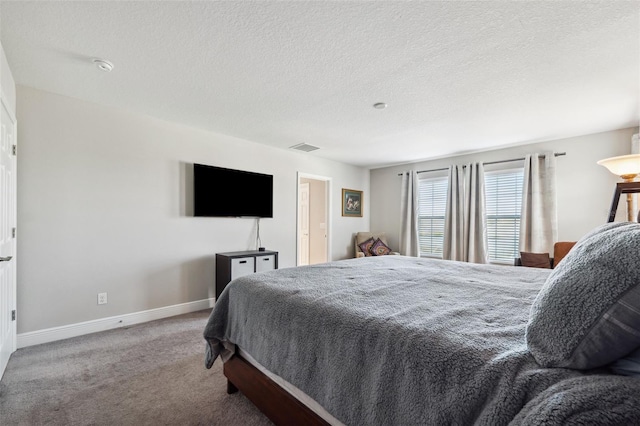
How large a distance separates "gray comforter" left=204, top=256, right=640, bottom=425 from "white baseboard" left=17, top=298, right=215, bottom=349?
1855 millimetres

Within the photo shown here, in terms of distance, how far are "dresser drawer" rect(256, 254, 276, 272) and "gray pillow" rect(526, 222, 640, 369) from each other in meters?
3.41

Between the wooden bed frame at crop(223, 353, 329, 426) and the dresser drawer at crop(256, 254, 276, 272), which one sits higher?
the dresser drawer at crop(256, 254, 276, 272)

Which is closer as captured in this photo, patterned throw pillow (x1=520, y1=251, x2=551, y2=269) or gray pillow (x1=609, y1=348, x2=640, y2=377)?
gray pillow (x1=609, y1=348, x2=640, y2=377)

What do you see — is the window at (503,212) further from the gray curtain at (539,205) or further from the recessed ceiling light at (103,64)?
the recessed ceiling light at (103,64)

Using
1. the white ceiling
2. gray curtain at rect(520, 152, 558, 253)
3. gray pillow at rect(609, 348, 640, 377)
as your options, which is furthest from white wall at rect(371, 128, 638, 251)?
gray pillow at rect(609, 348, 640, 377)

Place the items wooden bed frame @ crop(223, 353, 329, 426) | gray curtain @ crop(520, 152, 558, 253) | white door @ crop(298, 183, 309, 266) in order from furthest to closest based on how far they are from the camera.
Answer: white door @ crop(298, 183, 309, 266) → gray curtain @ crop(520, 152, 558, 253) → wooden bed frame @ crop(223, 353, 329, 426)

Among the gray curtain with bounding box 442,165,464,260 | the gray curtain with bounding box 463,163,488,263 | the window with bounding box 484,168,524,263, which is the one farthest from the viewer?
the gray curtain with bounding box 442,165,464,260

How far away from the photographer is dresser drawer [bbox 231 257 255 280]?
3.62 m

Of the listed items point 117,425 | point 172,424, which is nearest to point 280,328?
point 172,424

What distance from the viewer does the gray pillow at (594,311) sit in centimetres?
69

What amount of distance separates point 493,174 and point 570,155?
0.96 metres

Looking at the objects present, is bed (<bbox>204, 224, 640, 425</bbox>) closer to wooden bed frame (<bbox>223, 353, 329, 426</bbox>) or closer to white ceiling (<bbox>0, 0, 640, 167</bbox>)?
wooden bed frame (<bbox>223, 353, 329, 426</bbox>)

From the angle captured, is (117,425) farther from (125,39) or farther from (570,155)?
(570,155)

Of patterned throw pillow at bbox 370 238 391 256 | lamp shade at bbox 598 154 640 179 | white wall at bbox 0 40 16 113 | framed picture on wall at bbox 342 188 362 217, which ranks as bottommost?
patterned throw pillow at bbox 370 238 391 256
